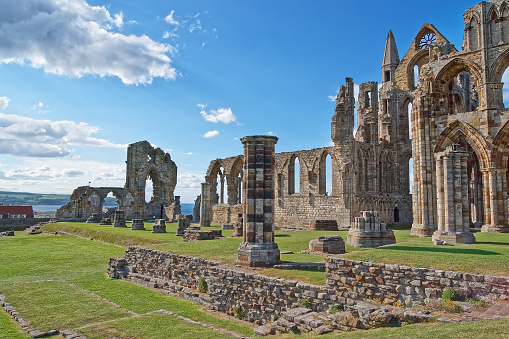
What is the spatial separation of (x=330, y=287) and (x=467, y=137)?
45.4 feet

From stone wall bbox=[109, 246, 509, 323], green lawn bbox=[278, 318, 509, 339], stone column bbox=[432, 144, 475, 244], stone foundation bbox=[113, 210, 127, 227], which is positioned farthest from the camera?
stone foundation bbox=[113, 210, 127, 227]

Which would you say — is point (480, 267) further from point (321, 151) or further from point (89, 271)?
point (321, 151)

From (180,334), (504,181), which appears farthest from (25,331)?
(504,181)

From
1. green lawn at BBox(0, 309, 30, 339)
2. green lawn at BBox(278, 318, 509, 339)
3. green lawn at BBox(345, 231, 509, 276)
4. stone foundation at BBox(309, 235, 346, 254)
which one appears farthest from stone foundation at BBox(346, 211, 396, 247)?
green lawn at BBox(0, 309, 30, 339)

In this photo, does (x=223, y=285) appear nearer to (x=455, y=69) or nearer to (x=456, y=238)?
(x=456, y=238)

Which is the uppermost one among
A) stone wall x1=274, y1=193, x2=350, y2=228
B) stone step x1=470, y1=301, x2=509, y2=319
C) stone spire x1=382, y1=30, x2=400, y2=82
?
stone spire x1=382, y1=30, x2=400, y2=82

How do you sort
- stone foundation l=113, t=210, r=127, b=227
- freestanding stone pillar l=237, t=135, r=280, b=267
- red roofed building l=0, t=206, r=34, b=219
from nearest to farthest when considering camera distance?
freestanding stone pillar l=237, t=135, r=280, b=267, stone foundation l=113, t=210, r=127, b=227, red roofed building l=0, t=206, r=34, b=219

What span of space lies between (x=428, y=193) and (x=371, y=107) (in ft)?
57.2

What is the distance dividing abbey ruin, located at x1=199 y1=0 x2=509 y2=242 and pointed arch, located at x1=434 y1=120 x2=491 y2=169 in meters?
0.04

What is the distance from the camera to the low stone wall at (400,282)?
6930 millimetres

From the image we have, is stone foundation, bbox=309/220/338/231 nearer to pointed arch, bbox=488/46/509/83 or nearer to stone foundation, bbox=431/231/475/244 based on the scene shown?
stone foundation, bbox=431/231/475/244

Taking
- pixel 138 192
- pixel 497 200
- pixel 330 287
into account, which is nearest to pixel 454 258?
pixel 330 287

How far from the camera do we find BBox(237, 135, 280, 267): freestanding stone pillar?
11.2 meters

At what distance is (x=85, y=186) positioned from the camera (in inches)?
1772
